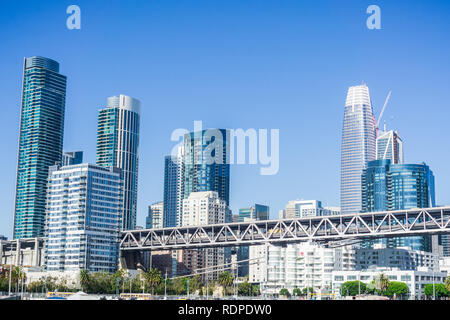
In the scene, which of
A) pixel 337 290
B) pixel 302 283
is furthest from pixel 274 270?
pixel 337 290

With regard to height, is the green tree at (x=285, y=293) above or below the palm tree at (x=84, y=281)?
below

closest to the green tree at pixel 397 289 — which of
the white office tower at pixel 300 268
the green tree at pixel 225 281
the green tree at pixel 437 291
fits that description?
the green tree at pixel 437 291

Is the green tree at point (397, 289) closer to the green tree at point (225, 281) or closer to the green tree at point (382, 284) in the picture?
Result: the green tree at point (382, 284)

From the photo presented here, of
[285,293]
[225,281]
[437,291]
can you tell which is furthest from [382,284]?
[225,281]

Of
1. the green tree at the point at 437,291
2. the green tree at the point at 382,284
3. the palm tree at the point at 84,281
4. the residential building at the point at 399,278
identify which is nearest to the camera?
the green tree at the point at 382,284

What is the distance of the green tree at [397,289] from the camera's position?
162 m

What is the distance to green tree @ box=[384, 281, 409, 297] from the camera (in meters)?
162

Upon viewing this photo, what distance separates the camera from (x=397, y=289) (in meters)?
162

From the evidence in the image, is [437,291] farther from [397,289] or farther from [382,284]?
[382,284]

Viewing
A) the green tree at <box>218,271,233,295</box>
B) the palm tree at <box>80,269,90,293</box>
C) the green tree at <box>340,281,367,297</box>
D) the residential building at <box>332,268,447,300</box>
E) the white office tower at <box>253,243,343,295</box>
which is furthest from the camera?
the green tree at <box>218,271,233,295</box>

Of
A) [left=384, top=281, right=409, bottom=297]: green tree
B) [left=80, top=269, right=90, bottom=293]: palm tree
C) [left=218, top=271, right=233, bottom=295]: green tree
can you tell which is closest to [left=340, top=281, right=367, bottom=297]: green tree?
[left=384, top=281, right=409, bottom=297]: green tree

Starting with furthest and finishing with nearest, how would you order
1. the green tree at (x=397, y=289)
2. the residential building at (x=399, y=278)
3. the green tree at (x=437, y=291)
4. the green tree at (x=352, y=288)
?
the residential building at (x=399, y=278)
the green tree at (x=437, y=291)
the green tree at (x=352, y=288)
the green tree at (x=397, y=289)

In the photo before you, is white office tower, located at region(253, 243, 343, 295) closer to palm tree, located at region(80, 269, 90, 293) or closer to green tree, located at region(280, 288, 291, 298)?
green tree, located at region(280, 288, 291, 298)

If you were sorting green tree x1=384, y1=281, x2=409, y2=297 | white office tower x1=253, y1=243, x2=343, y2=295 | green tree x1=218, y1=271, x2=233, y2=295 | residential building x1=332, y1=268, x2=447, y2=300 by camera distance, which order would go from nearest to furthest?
green tree x1=384, y1=281, x2=409, y2=297 < residential building x1=332, y1=268, x2=447, y2=300 < white office tower x1=253, y1=243, x2=343, y2=295 < green tree x1=218, y1=271, x2=233, y2=295
